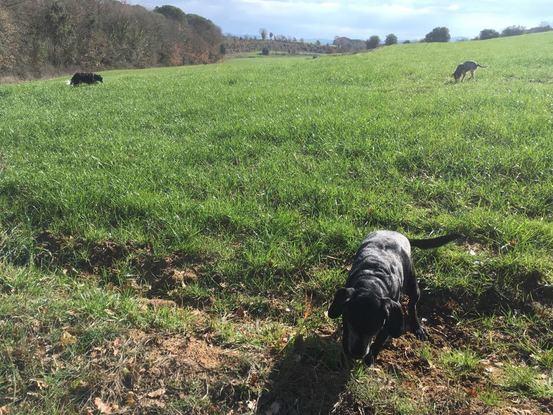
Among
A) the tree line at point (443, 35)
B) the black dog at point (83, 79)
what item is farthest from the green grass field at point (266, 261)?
the tree line at point (443, 35)

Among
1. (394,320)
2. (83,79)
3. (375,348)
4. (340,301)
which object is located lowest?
(375,348)

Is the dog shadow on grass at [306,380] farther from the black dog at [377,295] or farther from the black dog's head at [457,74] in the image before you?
the black dog's head at [457,74]

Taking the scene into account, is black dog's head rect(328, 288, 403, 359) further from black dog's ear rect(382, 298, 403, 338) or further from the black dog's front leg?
the black dog's front leg

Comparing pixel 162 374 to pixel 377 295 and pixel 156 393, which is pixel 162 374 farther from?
pixel 377 295

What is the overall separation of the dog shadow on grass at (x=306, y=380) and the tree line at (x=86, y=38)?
41.7 metres

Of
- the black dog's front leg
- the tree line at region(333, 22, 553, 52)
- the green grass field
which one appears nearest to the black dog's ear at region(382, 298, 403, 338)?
the black dog's front leg

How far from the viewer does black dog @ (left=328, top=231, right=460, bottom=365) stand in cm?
307

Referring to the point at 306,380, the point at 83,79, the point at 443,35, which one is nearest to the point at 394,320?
the point at 306,380

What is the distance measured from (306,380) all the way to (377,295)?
0.84m

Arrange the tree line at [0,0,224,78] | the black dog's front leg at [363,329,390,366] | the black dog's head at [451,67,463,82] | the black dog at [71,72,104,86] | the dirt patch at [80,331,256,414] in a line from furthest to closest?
the tree line at [0,0,224,78]
the black dog at [71,72,104,86]
the black dog's head at [451,67,463,82]
the black dog's front leg at [363,329,390,366]
the dirt patch at [80,331,256,414]

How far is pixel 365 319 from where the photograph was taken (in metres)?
3.05

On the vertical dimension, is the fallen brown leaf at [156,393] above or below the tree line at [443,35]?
below

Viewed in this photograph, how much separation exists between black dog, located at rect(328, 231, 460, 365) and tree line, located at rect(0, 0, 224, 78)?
41620 mm

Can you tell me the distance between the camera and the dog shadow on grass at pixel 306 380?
3133mm
